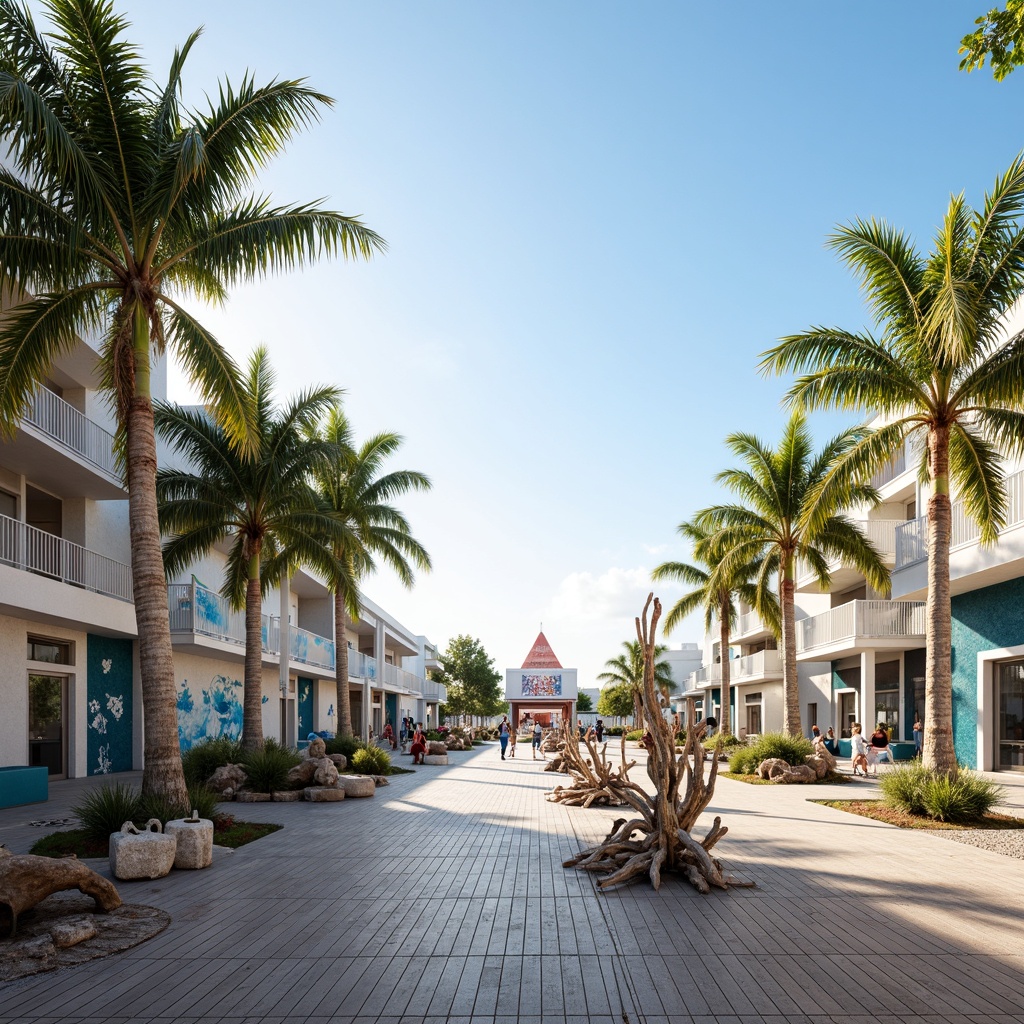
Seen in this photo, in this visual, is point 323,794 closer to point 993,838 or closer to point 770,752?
point 993,838

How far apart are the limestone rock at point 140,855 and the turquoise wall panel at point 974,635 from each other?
62.0ft

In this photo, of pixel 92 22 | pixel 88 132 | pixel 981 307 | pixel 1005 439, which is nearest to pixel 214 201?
pixel 88 132

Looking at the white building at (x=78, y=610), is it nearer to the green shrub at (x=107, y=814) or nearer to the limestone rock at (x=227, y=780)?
the limestone rock at (x=227, y=780)

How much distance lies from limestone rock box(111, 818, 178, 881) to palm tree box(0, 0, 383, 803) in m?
2.01

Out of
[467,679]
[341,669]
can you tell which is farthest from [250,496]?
[467,679]

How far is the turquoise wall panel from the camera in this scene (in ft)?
70.8

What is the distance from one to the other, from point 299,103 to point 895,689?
2506cm

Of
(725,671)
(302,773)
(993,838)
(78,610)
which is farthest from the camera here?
(725,671)

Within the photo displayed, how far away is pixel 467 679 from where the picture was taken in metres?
73.2

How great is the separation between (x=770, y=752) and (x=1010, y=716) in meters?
5.93

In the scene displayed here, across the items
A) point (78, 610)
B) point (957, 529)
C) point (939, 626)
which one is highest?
point (957, 529)

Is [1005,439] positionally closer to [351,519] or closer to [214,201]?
[214,201]

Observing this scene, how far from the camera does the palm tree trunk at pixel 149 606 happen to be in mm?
11500

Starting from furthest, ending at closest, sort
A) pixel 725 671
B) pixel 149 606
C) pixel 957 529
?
pixel 725 671 < pixel 957 529 < pixel 149 606
